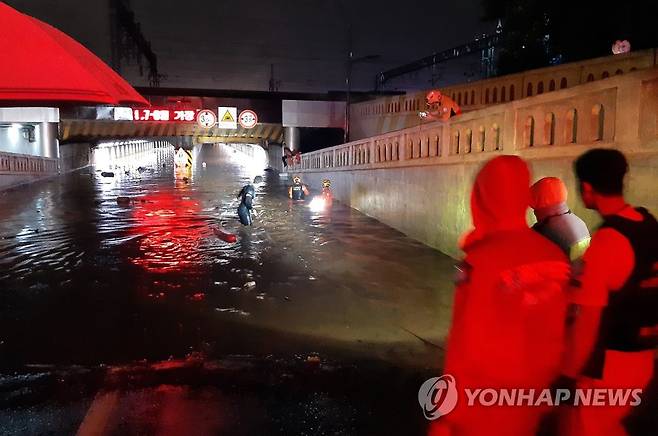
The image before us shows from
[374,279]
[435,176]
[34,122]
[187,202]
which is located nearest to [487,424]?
[374,279]

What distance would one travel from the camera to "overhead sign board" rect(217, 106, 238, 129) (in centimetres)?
3111

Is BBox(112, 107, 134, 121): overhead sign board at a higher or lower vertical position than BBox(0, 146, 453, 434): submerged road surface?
higher

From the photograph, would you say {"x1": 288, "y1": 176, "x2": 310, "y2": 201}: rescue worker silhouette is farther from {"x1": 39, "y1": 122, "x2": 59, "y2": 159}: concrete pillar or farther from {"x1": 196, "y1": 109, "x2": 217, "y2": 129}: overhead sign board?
{"x1": 39, "y1": 122, "x2": 59, "y2": 159}: concrete pillar

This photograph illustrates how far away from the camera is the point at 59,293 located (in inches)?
267

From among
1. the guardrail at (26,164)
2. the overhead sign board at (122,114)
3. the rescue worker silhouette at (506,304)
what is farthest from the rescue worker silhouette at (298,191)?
the overhead sign board at (122,114)

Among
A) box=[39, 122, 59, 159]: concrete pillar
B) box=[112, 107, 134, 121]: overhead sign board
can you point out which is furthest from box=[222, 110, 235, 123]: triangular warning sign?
box=[39, 122, 59, 159]: concrete pillar

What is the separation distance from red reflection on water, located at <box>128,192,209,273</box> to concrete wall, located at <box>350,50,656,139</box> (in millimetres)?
6786

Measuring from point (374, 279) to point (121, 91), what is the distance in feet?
16.5

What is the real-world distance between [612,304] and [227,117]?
3043cm

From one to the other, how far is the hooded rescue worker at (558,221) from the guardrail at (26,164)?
907 inches

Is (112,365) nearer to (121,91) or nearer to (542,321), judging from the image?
(121,91)

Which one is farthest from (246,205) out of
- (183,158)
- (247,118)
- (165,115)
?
(183,158)

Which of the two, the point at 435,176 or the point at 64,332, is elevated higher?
the point at 435,176

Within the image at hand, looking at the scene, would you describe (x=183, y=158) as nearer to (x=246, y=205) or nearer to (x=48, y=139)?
(x=48, y=139)
